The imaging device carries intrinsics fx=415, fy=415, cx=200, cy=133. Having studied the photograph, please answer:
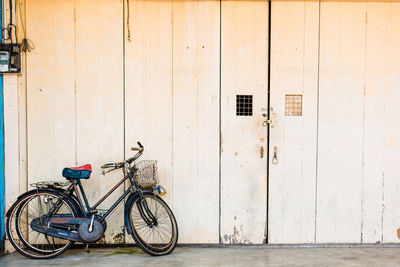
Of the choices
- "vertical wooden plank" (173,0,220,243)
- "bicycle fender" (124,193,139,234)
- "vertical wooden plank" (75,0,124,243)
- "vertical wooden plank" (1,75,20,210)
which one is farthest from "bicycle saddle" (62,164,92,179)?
"vertical wooden plank" (173,0,220,243)

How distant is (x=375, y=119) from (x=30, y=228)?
413 centimetres

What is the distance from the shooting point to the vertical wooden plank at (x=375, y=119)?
15.5 feet

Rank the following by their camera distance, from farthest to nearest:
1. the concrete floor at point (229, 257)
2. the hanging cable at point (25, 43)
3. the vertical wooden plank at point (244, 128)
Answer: the vertical wooden plank at point (244, 128)
the hanging cable at point (25, 43)
the concrete floor at point (229, 257)

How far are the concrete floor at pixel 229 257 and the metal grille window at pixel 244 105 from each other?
153cm

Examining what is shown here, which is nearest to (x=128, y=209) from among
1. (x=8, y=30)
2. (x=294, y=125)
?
(x=294, y=125)

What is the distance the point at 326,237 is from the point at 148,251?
80.6 inches

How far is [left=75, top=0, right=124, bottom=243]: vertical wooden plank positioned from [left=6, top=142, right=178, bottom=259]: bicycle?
234 mm

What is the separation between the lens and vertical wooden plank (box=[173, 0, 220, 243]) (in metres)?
4.70

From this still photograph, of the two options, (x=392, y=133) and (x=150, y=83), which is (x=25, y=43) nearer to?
(x=150, y=83)

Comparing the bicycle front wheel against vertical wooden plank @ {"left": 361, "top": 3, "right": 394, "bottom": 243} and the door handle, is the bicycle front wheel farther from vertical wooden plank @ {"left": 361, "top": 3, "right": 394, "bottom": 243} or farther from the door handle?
vertical wooden plank @ {"left": 361, "top": 3, "right": 394, "bottom": 243}

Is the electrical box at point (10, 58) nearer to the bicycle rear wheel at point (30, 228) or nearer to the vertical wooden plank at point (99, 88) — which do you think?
the vertical wooden plank at point (99, 88)

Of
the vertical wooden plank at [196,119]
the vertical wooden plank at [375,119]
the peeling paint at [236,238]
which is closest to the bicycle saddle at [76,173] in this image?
the vertical wooden plank at [196,119]

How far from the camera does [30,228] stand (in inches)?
185

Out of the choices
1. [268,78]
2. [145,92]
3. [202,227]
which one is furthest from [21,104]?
[268,78]
